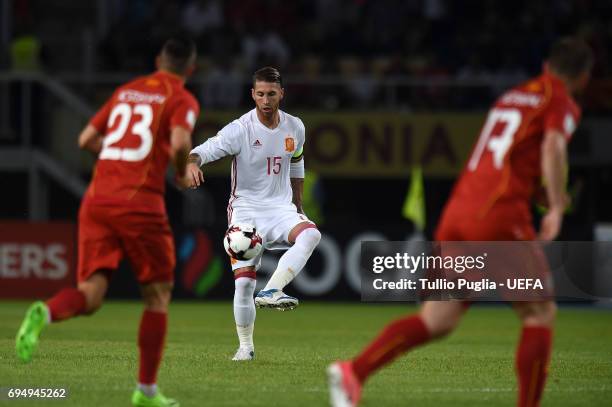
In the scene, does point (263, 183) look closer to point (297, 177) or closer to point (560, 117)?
point (297, 177)

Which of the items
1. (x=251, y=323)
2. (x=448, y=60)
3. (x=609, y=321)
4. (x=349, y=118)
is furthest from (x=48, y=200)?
(x=251, y=323)

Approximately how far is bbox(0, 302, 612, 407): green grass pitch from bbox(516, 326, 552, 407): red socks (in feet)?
3.57

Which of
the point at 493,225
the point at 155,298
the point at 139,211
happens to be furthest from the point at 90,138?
the point at 493,225

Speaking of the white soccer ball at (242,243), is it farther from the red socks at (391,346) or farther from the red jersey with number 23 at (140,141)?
the red socks at (391,346)

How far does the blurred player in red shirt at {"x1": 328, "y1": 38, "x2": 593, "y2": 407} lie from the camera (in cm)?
697

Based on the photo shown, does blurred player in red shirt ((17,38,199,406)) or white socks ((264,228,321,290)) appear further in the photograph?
white socks ((264,228,321,290))

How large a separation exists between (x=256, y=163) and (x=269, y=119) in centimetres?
40

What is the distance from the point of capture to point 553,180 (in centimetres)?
677

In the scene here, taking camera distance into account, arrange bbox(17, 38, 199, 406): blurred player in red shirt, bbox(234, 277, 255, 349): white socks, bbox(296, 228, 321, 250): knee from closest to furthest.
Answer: bbox(17, 38, 199, 406): blurred player in red shirt → bbox(234, 277, 255, 349): white socks → bbox(296, 228, 321, 250): knee

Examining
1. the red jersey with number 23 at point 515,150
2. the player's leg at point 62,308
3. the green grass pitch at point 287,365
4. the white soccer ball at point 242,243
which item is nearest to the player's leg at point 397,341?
the red jersey with number 23 at point 515,150

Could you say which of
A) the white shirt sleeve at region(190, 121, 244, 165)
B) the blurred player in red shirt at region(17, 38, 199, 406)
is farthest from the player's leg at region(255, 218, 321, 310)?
the blurred player in red shirt at region(17, 38, 199, 406)

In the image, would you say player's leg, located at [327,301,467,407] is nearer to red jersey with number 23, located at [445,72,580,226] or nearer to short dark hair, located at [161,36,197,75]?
red jersey with number 23, located at [445,72,580,226]

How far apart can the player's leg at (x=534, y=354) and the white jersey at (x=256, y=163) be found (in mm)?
4225

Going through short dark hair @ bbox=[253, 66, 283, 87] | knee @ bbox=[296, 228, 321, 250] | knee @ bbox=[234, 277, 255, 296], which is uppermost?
short dark hair @ bbox=[253, 66, 283, 87]
